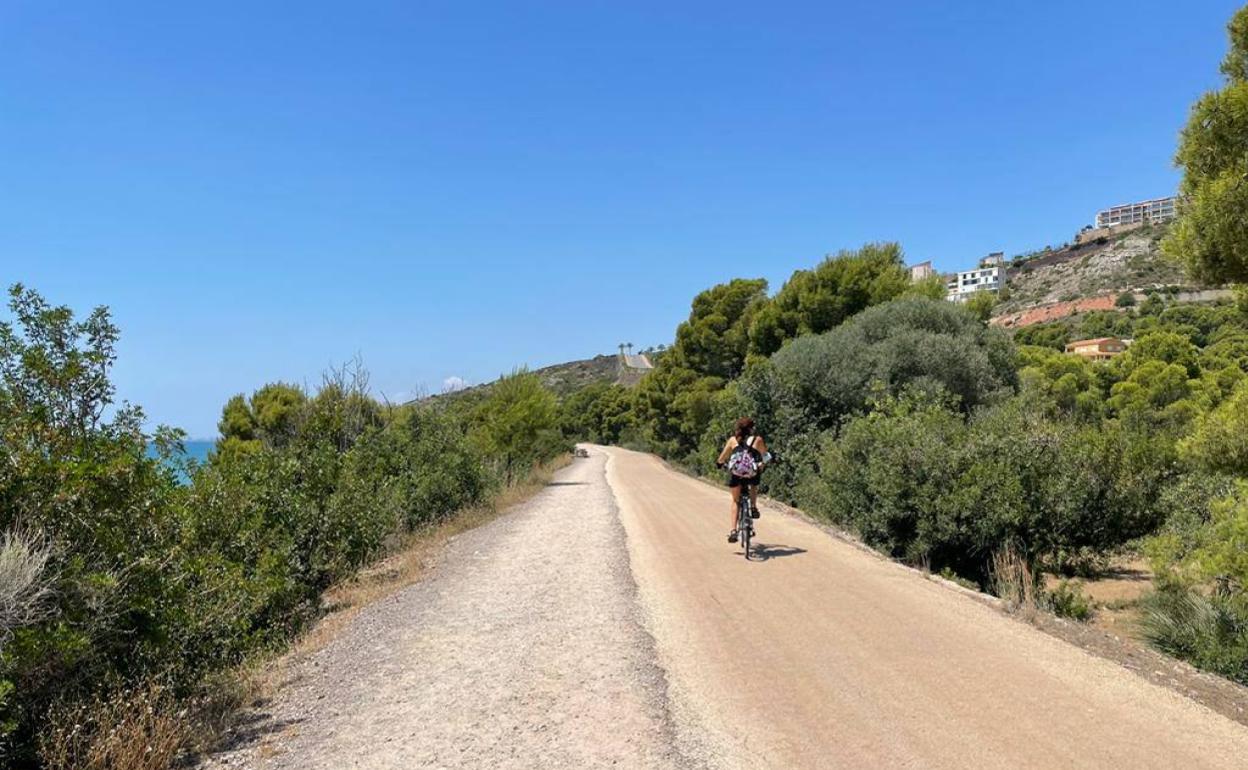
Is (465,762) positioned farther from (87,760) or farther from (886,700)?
(886,700)

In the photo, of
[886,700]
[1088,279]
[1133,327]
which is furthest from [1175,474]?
[1088,279]

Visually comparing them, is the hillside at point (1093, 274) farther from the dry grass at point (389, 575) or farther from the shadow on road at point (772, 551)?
the dry grass at point (389, 575)

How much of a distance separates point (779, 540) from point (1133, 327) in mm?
57905

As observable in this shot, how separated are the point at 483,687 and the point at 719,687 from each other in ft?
5.90

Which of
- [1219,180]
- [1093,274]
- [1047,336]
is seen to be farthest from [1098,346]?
[1219,180]

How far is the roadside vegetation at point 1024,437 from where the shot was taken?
6.65 m

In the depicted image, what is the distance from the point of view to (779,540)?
12656 millimetres

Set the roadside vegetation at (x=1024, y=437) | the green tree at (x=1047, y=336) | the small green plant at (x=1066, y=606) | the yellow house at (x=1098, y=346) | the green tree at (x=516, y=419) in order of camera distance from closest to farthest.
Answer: the roadside vegetation at (x=1024, y=437) < the small green plant at (x=1066, y=606) < the green tree at (x=516, y=419) < the yellow house at (x=1098, y=346) < the green tree at (x=1047, y=336)

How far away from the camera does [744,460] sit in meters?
11.1

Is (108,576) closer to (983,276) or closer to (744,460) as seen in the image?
(744,460)

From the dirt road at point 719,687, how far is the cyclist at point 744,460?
1601 mm

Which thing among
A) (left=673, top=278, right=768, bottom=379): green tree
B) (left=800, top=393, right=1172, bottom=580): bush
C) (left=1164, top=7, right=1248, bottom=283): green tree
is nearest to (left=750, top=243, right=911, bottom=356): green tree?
(left=673, top=278, right=768, bottom=379): green tree

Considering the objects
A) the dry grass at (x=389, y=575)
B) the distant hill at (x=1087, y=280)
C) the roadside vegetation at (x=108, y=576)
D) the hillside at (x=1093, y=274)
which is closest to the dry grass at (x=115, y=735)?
the roadside vegetation at (x=108, y=576)

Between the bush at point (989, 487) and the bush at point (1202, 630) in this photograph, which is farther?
the bush at point (989, 487)
